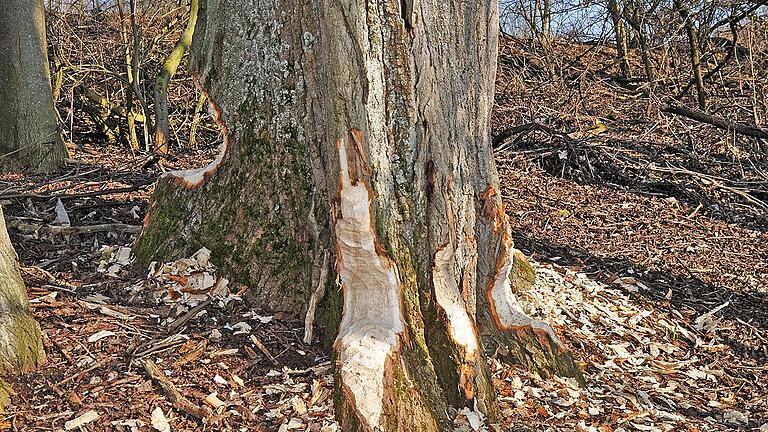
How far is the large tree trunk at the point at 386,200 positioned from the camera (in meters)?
2.78

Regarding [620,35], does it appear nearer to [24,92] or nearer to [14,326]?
[24,92]

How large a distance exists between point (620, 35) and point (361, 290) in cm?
1143

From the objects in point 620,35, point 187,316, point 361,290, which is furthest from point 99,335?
point 620,35

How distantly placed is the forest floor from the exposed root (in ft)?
0.73

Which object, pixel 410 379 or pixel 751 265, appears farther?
pixel 751 265

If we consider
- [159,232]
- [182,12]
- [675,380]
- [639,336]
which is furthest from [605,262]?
[182,12]

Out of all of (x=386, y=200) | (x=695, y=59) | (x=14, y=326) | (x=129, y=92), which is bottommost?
(x=14, y=326)

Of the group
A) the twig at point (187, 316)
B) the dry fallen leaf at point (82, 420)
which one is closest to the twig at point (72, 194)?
the twig at point (187, 316)

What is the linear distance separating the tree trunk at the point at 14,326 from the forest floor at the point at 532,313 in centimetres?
7

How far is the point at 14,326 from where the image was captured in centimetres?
284

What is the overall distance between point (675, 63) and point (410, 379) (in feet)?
35.6

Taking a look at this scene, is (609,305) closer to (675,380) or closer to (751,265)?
(675,380)

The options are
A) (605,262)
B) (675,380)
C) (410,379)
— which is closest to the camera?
(410,379)

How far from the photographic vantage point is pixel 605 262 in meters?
5.50
